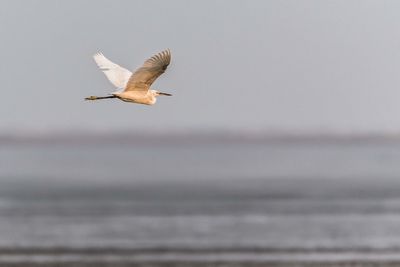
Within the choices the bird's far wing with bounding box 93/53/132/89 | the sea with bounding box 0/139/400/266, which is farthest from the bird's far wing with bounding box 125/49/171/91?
the sea with bounding box 0/139/400/266

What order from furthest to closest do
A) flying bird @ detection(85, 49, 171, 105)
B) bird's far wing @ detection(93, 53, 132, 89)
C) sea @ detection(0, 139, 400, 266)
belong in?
sea @ detection(0, 139, 400, 266) < bird's far wing @ detection(93, 53, 132, 89) < flying bird @ detection(85, 49, 171, 105)

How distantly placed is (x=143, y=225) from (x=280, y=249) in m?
11.7

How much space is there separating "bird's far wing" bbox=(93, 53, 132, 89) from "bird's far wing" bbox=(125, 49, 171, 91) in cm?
59

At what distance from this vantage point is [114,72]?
16.5 meters

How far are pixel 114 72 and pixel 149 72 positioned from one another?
1656 millimetres

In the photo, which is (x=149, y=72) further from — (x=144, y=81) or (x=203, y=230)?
(x=203, y=230)

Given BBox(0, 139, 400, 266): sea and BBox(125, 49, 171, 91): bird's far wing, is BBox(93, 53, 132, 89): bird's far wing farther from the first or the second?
BBox(0, 139, 400, 266): sea

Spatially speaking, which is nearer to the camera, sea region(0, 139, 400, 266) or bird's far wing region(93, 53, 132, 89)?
bird's far wing region(93, 53, 132, 89)

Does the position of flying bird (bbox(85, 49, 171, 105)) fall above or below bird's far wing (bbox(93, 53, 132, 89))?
below

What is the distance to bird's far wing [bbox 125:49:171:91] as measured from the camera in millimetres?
14898

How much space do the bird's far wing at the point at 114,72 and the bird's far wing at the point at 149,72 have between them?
591mm

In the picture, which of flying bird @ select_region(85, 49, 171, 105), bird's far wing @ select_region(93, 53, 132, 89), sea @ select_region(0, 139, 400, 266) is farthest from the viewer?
sea @ select_region(0, 139, 400, 266)

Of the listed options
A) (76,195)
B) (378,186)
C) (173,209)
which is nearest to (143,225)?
(173,209)

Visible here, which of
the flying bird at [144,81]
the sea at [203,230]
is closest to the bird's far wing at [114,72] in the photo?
the flying bird at [144,81]
